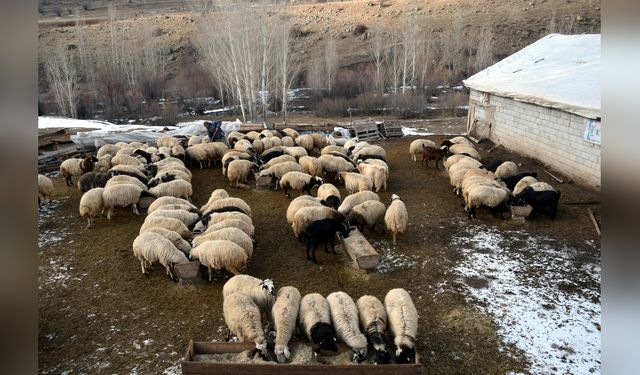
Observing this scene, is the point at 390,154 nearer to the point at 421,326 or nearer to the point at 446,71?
the point at 421,326

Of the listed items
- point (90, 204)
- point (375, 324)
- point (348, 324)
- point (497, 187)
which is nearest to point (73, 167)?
point (90, 204)

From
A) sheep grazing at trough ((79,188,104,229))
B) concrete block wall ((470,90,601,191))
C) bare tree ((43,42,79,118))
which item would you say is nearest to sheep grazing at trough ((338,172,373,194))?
concrete block wall ((470,90,601,191))

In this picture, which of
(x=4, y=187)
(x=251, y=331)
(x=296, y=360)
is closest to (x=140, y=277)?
(x=251, y=331)

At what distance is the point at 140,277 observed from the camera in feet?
29.3

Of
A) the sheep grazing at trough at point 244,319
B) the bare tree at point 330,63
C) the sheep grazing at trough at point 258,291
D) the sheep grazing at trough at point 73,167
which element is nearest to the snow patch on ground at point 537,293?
the sheep grazing at trough at point 258,291

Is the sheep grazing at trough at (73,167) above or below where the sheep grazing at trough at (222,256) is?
above

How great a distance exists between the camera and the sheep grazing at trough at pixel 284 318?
627 centimetres

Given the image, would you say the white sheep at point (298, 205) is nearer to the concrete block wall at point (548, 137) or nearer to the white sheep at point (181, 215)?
the white sheep at point (181, 215)

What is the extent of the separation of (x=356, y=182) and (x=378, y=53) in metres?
26.5

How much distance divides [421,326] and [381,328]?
1.13m

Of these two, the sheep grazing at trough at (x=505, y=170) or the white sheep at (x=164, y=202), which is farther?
the sheep grazing at trough at (x=505, y=170)

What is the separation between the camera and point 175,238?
9.12m

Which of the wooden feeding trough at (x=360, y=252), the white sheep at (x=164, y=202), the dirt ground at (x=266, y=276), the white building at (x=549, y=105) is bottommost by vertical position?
the dirt ground at (x=266, y=276)

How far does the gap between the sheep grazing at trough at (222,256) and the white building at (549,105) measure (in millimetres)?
10274
